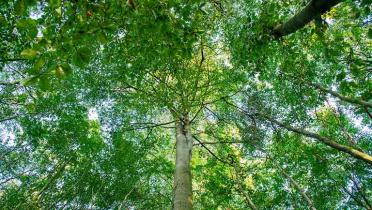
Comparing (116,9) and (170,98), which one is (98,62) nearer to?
(170,98)

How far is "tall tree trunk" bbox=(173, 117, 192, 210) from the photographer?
200 inches

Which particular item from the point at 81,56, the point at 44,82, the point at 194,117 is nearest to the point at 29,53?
the point at 44,82

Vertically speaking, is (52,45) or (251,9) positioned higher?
(251,9)

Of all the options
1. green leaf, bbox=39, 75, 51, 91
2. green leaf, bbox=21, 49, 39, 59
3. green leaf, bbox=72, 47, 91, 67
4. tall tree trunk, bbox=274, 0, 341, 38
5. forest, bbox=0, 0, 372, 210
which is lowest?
green leaf, bbox=39, 75, 51, 91

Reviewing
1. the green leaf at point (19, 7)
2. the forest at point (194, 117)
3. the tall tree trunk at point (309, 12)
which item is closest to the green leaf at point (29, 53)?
the green leaf at point (19, 7)

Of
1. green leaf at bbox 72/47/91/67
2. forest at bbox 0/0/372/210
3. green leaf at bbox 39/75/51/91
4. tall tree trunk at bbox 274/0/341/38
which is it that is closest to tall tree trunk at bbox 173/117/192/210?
forest at bbox 0/0/372/210

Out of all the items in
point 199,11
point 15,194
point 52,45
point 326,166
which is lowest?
point 52,45

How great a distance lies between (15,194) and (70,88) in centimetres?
422

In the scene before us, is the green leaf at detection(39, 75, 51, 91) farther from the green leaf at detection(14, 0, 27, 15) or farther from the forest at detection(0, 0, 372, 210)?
the forest at detection(0, 0, 372, 210)

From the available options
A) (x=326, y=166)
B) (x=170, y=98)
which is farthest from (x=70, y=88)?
(x=326, y=166)

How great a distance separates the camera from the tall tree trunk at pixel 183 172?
508cm

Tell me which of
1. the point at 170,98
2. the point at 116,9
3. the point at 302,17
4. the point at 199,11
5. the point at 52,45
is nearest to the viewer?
the point at 52,45

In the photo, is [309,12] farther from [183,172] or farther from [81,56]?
[183,172]

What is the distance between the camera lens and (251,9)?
791 centimetres
